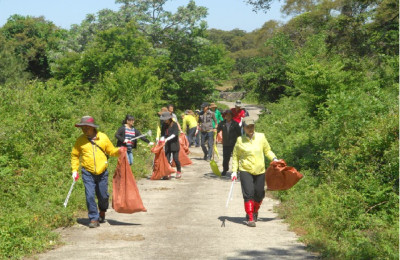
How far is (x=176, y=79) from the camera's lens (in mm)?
44000

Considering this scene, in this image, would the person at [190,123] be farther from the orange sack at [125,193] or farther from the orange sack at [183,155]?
the orange sack at [125,193]

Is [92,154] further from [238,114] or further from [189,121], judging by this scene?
[189,121]

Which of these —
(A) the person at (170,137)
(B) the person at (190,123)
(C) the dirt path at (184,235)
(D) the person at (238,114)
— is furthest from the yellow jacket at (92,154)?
(B) the person at (190,123)

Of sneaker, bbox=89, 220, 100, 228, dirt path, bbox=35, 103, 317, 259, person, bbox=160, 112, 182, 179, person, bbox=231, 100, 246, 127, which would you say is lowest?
dirt path, bbox=35, 103, 317, 259

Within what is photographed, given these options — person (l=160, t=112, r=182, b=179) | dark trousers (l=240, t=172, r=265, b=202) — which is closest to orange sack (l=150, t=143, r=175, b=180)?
person (l=160, t=112, r=182, b=179)

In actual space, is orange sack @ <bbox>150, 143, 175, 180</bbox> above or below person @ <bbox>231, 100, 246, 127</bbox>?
below

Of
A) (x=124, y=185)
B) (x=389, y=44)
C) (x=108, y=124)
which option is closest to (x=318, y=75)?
(x=389, y=44)

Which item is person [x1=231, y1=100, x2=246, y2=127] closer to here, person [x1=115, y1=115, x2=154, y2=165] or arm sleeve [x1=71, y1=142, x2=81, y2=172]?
person [x1=115, y1=115, x2=154, y2=165]

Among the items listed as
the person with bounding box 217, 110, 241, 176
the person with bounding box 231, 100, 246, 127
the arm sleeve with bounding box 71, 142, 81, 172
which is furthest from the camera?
the person with bounding box 231, 100, 246, 127

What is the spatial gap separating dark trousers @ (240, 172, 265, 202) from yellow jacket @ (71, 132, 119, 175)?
7.48ft

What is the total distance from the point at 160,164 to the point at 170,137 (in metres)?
0.77

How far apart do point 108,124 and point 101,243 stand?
36.9ft

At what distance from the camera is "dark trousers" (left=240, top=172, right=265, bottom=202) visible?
10195 mm

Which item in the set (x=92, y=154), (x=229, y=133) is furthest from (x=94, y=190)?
(x=229, y=133)
